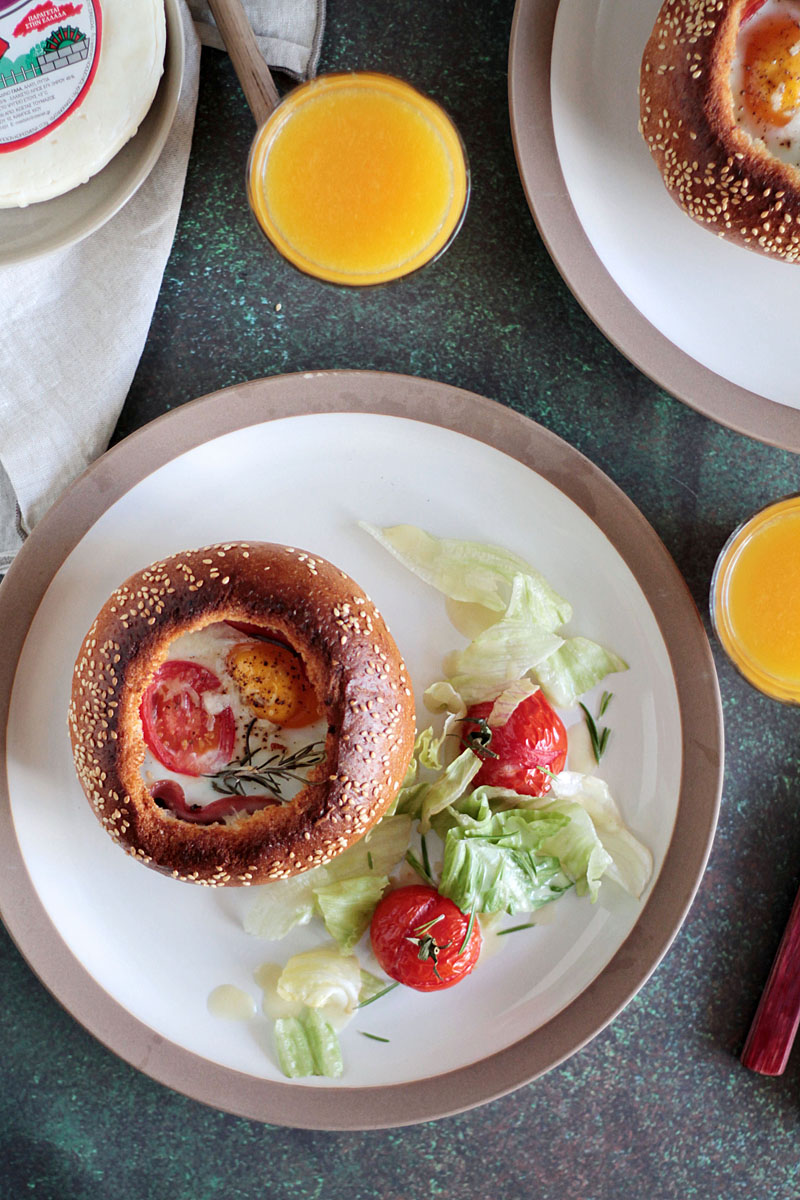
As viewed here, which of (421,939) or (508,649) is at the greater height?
(508,649)

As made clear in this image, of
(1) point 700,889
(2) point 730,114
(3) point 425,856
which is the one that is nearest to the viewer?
(2) point 730,114

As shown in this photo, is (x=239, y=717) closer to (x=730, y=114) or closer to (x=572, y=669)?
(x=572, y=669)

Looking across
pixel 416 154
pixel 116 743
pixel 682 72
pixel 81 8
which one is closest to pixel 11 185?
pixel 81 8

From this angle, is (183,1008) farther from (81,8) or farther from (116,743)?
(81,8)

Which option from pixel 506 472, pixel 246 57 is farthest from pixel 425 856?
pixel 246 57

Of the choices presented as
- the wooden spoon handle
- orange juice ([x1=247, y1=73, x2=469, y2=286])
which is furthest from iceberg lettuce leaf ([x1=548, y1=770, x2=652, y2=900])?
the wooden spoon handle

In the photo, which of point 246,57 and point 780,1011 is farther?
point 780,1011
